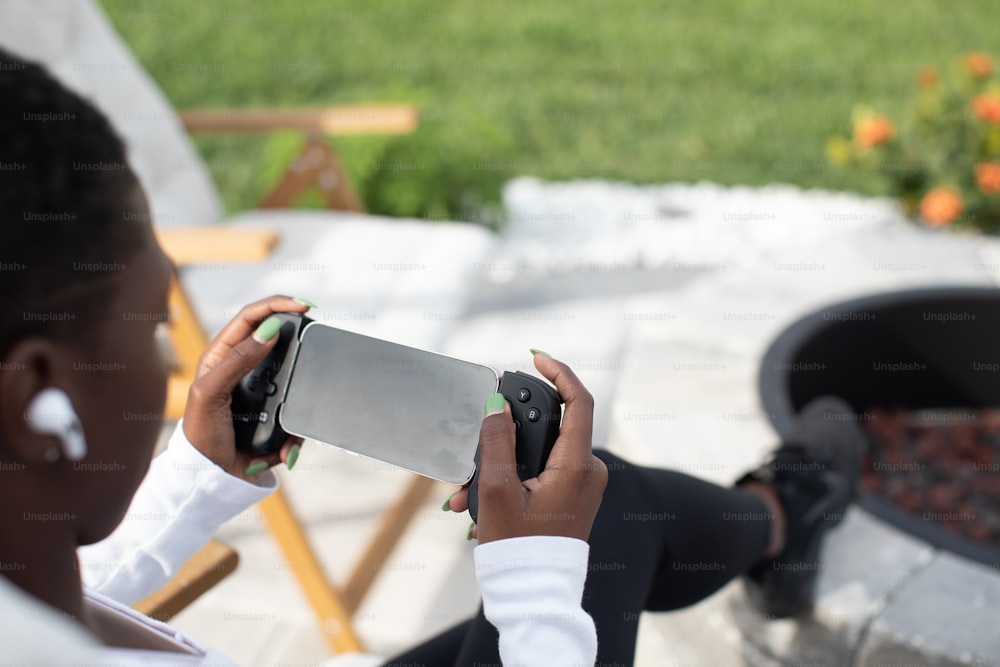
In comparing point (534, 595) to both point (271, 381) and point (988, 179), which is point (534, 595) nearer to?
point (271, 381)

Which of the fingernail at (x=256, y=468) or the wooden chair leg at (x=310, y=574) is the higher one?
the fingernail at (x=256, y=468)

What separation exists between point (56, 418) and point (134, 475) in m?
0.16

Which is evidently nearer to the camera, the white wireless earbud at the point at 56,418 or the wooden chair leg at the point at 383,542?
the white wireless earbud at the point at 56,418

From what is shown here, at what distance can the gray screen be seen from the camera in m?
1.08

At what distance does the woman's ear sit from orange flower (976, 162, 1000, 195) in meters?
3.09

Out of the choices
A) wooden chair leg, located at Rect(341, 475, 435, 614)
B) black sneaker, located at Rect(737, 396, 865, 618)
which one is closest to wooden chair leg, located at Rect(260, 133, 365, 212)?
wooden chair leg, located at Rect(341, 475, 435, 614)

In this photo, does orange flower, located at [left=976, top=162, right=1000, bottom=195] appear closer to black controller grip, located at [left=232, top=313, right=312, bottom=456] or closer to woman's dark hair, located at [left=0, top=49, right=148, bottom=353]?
black controller grip, located at [left=232, top=313, right=312, bottom=456]

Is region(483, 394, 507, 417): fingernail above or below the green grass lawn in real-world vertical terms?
above

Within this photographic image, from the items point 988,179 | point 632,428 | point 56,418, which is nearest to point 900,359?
point 632,428

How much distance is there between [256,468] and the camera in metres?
Answer: 1.17

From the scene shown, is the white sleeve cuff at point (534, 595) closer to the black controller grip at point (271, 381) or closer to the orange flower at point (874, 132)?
the black controller grip at point (271, 381)

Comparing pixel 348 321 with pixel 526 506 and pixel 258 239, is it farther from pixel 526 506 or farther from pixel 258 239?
pixel 526 506

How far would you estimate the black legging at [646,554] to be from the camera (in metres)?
1.15

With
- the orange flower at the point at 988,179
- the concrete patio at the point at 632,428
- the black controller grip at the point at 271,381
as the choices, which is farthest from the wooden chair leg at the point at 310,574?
the orange flower at the point at 988,179
